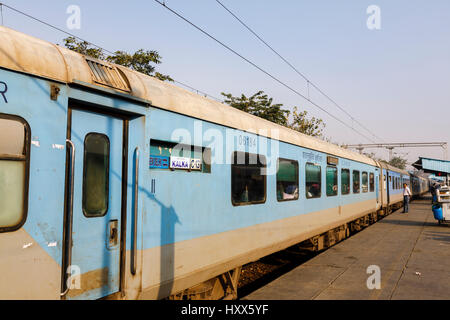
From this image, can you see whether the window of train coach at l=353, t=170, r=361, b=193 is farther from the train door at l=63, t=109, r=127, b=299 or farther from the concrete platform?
the train door at l=63, t=109, r=127, b=299

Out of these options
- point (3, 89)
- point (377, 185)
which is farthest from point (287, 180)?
point (377, 185)

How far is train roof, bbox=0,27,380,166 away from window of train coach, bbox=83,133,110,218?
0.57m

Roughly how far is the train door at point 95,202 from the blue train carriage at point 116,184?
11 mm

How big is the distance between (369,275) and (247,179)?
3182mm

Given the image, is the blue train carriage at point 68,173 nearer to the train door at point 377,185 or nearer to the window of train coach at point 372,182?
the window of train coach at point 372,182

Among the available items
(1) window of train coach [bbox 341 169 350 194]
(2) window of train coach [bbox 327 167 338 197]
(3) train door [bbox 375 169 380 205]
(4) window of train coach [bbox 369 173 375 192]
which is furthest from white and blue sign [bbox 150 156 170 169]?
(3) train door [bbox 375 169 380 205]

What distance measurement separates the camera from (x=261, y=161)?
6555 mm

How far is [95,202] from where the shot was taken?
355cm

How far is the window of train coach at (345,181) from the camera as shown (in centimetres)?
1188

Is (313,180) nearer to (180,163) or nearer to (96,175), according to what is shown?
(180,163)

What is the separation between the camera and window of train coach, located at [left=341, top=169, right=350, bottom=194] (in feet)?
39.0

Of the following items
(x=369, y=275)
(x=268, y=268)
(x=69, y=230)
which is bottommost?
(x=268, y=268)
